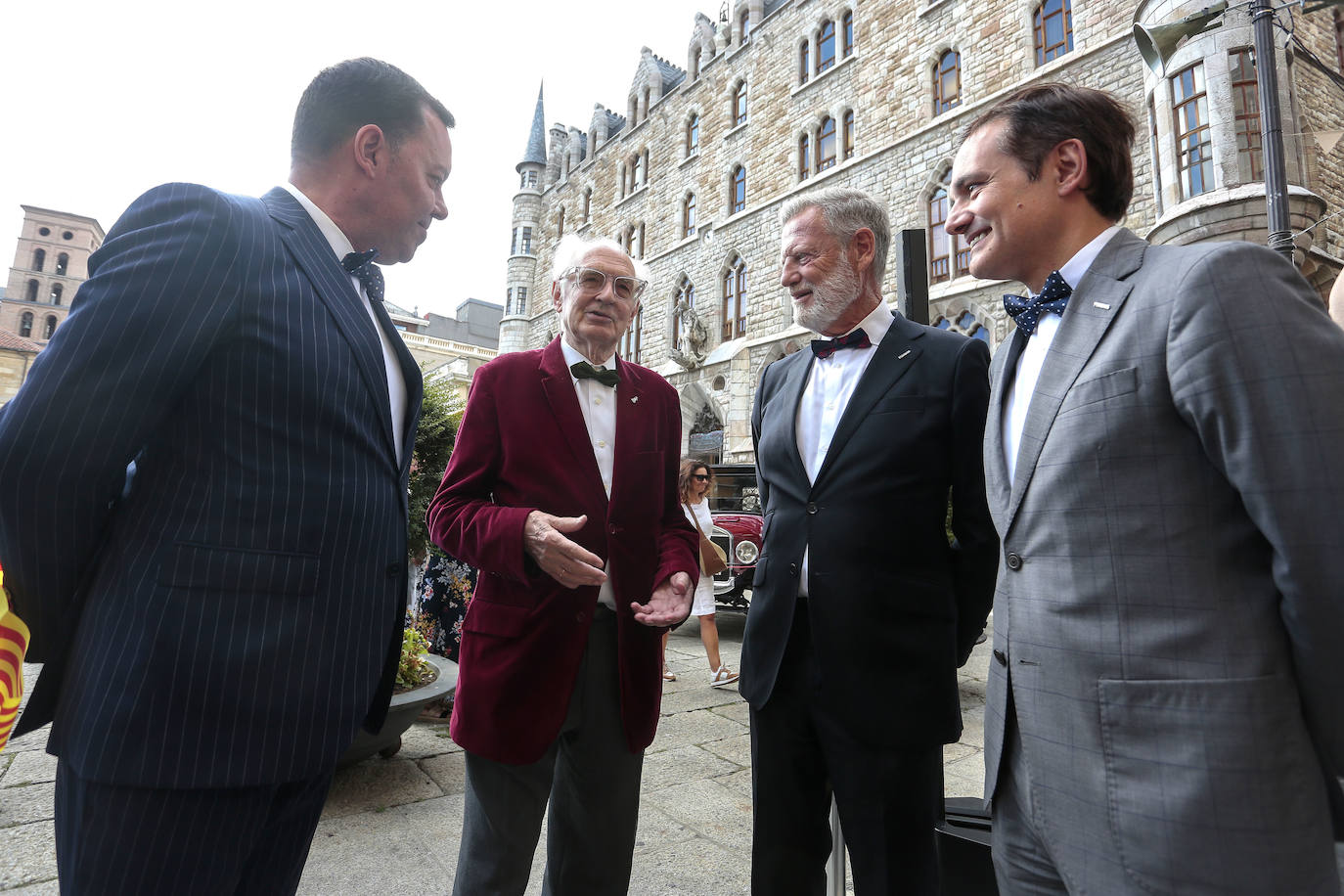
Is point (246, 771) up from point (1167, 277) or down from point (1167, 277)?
down

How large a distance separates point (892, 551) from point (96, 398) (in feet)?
5.59

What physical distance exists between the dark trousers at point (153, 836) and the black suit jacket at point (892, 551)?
1229mm

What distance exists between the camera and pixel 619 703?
1927mm

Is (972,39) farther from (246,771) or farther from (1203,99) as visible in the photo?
(246,771)

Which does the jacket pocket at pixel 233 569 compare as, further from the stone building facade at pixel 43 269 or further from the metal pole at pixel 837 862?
the stone building facade at pixel 43 269

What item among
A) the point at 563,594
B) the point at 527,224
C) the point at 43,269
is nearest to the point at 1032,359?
the point at 563,594

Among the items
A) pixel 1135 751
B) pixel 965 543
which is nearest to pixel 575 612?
pixel 965 543

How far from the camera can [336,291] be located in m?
1.37

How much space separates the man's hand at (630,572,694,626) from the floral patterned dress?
3237 mm

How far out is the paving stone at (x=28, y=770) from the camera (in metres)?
3.38

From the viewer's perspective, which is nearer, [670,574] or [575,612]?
[575,612]

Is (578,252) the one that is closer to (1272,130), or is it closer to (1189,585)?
(1189,585)

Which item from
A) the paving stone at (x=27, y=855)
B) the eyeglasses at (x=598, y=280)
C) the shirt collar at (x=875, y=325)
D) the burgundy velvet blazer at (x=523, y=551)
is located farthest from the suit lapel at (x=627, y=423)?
the paving stone at (x=27, y=855)

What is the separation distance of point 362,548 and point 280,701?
0.29 meters
